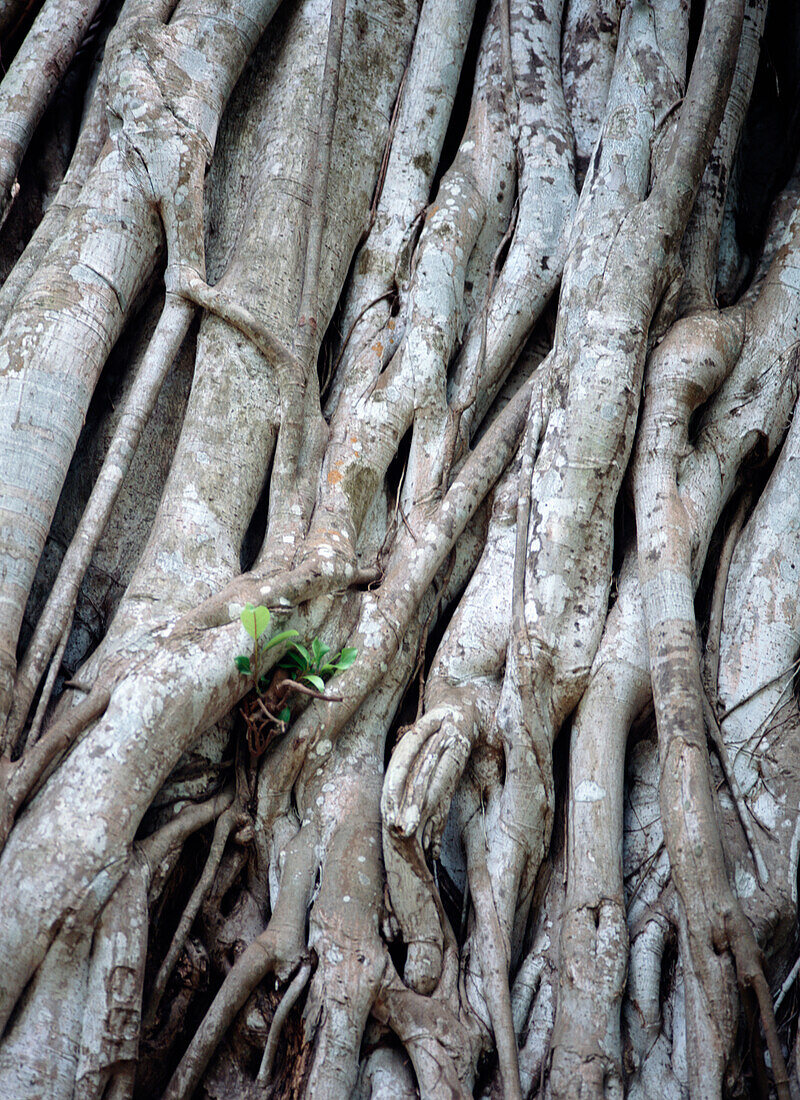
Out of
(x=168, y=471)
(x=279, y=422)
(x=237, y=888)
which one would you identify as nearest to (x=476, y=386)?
(x=279, y=422)

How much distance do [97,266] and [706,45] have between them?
8.23ft

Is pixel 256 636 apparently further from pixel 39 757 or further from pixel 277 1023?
pixel 277 1023

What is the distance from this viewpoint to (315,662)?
2.86 m

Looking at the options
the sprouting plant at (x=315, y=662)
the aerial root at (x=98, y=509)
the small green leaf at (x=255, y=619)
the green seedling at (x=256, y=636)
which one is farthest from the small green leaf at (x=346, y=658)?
the aerial root at (x=98, y=509)

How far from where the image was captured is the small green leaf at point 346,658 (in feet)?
9.25

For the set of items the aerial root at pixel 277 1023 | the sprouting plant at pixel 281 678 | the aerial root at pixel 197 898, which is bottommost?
the aerial root at pixel 277 1023

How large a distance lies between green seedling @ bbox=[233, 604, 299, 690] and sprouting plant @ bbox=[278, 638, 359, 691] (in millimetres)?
80

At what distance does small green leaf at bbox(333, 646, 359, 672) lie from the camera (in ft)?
9.25

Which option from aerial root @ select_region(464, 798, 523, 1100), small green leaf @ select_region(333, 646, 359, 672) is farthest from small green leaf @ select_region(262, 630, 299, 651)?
aerial root @ select_region(464, 798, 523, 1100)

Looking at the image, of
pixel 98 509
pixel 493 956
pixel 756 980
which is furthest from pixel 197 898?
pixel 756 980

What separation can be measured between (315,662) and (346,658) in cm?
11

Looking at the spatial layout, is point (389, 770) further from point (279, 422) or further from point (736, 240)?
point (736, 240)

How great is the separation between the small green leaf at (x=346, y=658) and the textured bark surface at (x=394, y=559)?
8 centimetres

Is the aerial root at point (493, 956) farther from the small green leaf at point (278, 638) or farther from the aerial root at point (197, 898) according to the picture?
the small green leaf at point (278, 638)
